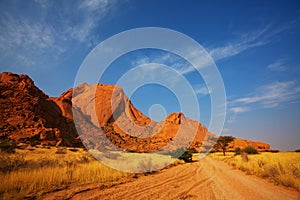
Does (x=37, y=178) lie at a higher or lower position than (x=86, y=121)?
lower

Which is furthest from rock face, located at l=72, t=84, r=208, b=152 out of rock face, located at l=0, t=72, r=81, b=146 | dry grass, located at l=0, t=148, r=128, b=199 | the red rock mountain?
dry grass, located at l=0, t=148, r=128, b=199

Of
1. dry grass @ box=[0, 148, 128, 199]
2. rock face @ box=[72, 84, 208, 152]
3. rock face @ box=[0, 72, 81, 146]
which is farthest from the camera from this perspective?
rock face @ box=[72, 84, 208, 152]

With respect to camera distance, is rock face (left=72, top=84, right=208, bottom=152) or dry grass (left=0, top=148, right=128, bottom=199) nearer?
dry grass (left=0, top=148, right=128, bottom=199)

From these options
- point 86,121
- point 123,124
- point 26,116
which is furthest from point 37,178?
point 123,124

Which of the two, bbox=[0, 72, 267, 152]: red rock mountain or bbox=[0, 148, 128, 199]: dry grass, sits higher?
bbox=[0, 72, 267, 152]: red rock mountain

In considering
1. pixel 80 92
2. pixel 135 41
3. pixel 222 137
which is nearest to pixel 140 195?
pixel 135 41

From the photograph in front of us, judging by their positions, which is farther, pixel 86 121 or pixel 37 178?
pixel 86 121

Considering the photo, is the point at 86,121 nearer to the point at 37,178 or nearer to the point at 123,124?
the point at 123,124

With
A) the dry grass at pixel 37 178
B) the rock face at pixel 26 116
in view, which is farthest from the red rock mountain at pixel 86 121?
the dry grass at pixel 37 178

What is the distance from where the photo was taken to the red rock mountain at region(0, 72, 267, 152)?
1816 inches

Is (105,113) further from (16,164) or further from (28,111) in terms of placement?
Result: (16,164)

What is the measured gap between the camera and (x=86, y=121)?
7825 cm

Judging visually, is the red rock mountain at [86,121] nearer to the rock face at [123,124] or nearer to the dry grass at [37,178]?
the rock face at [123,124]

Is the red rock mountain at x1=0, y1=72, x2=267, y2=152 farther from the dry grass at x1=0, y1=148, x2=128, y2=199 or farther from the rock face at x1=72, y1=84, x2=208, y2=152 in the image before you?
the dry grass at x1=0, y1=148, x2=128, y2=199
